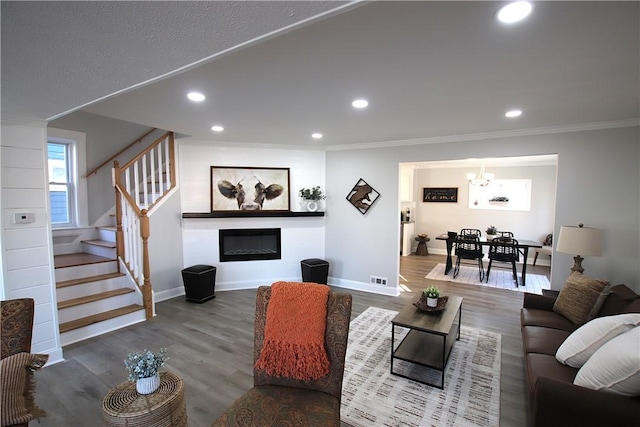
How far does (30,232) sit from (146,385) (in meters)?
2.15

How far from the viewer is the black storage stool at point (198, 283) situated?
4285mm

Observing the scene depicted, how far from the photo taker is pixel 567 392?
1.50 metres

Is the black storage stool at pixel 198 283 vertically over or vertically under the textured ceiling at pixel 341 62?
under

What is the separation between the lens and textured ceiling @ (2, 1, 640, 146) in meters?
1.18

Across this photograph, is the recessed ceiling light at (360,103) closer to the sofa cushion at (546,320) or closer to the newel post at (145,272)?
the sofa cushion at (546,320)

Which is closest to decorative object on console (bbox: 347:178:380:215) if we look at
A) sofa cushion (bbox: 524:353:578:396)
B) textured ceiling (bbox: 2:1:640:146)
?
textured ceiling (bbox: 2:1:640:146)

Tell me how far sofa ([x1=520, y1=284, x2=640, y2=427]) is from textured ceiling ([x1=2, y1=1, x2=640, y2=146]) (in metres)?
1.66

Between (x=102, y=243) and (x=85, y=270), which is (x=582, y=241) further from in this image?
(x=102, y=243)

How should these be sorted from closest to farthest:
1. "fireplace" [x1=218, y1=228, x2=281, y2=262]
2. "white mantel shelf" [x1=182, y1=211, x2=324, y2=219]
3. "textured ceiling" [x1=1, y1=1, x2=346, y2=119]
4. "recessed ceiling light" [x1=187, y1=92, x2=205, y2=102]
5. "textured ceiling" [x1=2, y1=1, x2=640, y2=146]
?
"textured ceiling" [x1=1, y1=1, x2=346, y2=119] → "textured ceiling" [x1=2, y1=1, x2=640, y2=146] → "recessed ceiling light" [x1=187, y1=92, x2=205, y2=102] → "white mantel shelf" [x1=182, y1=211, x2=324, y2=219] → "fireplace" [x1=218, y1=228, x2=281, y2=262]

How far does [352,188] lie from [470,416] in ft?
11.6

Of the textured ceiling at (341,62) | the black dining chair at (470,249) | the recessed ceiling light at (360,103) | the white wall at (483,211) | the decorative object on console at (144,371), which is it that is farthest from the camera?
the white wall at (483,211)

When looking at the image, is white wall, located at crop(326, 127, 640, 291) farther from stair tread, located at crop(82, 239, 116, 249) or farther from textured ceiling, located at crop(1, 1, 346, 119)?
stair tread, located at crop(82, 239, 116, 249)

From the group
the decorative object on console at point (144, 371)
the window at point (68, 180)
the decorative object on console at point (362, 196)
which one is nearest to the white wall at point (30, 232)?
the decorative object on console at point (144, 371)

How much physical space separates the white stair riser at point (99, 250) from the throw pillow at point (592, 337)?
199 inches
